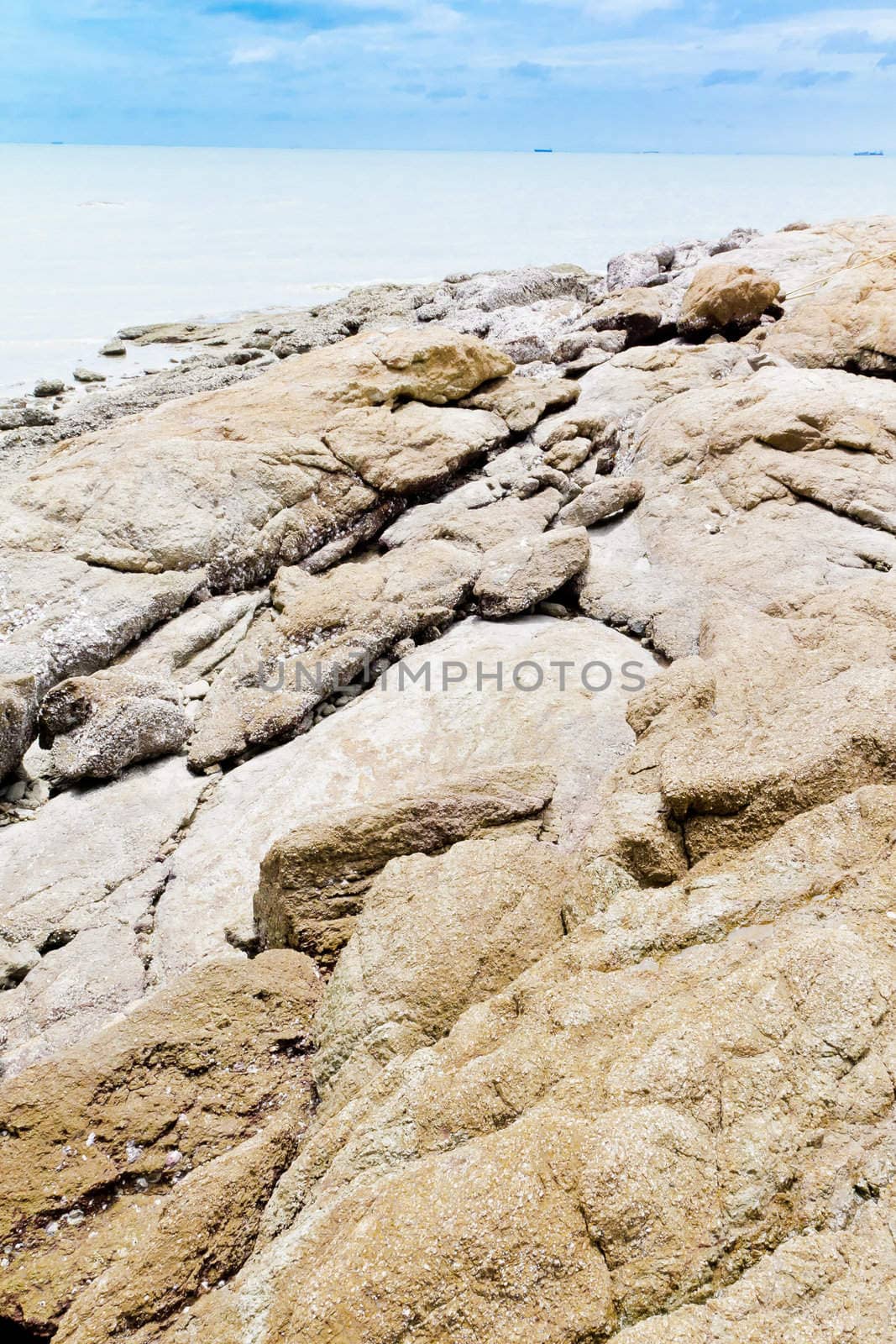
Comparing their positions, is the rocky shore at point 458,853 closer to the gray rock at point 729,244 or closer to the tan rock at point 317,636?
the tan rock at point 317,636

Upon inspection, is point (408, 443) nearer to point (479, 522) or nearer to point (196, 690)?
point (479, 522)

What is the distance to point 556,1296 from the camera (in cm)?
215

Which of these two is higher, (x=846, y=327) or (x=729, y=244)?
(x=729, y=244)

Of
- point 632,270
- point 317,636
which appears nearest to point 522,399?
point 317,636

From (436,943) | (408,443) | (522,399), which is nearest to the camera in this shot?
(436,943)

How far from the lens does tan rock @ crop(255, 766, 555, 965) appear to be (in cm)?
447

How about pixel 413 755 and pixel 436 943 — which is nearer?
pixel 436 943

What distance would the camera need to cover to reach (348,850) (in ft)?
15.1

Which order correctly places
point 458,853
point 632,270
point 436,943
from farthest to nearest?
1. point 632,270
2. point 458,853
3. point 436,943

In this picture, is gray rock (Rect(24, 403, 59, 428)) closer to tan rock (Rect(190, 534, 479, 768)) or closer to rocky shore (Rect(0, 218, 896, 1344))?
rocky shore (Rect(0, 218, 896, 1344))

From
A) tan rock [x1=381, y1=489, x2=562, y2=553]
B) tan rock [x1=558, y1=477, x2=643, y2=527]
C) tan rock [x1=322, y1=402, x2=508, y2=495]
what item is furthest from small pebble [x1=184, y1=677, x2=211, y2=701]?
tan rock [x1=558, y1=477, x2=643, y2=527]

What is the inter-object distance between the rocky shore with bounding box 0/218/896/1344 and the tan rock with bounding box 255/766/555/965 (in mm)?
23

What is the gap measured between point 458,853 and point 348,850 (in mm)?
679

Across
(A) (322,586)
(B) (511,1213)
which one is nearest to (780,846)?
(B) (511,1213)
